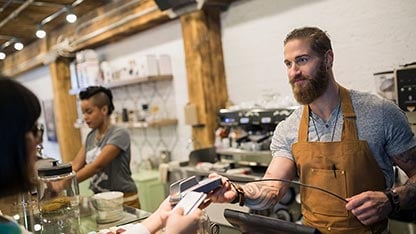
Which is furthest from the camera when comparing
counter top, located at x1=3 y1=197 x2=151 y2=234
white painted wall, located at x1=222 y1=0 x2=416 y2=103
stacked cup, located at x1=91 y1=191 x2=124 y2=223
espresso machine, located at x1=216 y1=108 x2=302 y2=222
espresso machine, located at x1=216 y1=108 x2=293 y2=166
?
espresso machine, located at x1=216 y1=108 x2=293 y2=166

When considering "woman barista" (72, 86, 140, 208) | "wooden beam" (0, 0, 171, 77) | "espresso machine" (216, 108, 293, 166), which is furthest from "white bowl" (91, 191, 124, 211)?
"wooden beam" (0, 0, 171, 77)

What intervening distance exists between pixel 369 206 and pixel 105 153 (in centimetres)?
174

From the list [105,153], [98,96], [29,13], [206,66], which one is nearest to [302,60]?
[105,153]

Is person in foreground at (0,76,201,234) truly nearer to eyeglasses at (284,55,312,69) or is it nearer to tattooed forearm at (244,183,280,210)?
tattooed forearm at (244,183,280,210)

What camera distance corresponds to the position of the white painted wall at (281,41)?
2.52m

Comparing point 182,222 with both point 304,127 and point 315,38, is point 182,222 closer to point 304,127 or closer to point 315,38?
point 304,127

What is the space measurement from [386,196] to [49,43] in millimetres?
5713

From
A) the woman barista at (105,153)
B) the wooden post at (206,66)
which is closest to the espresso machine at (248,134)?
the wooden post at (206,66)

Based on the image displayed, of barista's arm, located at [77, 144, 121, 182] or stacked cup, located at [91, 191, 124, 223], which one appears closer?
stacked cup, located at [91, 191, 124, 223]

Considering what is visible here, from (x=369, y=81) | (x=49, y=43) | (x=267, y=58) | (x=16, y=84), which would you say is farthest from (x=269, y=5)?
(x=49, y=43)

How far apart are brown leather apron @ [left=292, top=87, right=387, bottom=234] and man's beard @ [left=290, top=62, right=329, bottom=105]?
9 centimetres

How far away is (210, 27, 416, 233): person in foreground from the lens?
155cm

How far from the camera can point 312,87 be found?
1657mm

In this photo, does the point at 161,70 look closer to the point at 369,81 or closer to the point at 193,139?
the point at 193,139
